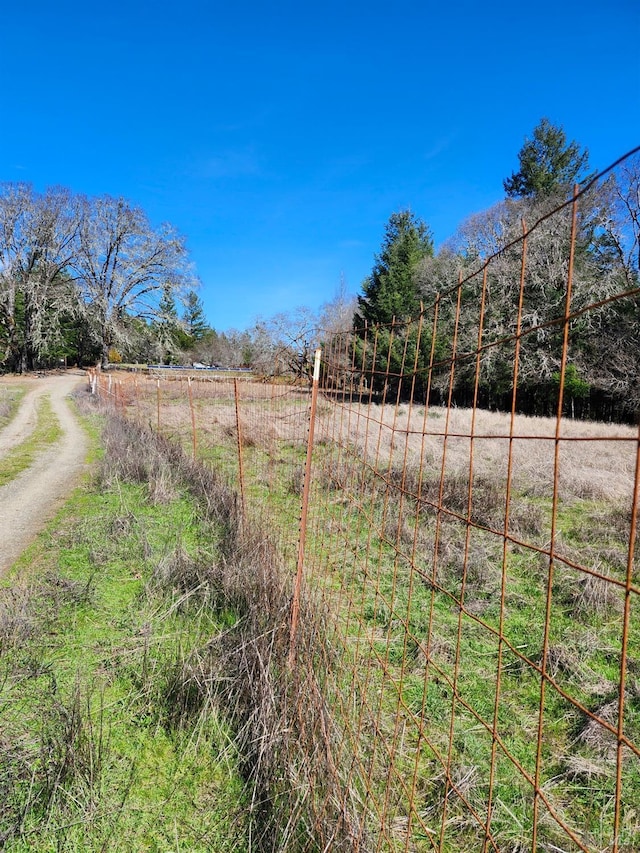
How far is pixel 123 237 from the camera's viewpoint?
3097cm

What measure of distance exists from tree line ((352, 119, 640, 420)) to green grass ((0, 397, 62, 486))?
6174 millimetres

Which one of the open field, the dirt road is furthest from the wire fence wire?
the dirt road

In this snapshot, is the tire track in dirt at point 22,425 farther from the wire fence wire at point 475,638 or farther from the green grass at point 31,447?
the wire fence wire at point 475,638

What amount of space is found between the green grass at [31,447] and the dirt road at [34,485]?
14cm

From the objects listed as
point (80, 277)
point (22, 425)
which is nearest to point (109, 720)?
point (22, 425)

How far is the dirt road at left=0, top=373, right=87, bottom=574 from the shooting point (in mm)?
5004

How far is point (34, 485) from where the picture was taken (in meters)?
7.05

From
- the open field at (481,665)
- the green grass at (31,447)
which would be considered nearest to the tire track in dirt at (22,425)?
the green grass at (31,447)

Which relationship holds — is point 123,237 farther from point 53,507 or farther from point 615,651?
point 615,651

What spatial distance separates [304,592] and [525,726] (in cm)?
142

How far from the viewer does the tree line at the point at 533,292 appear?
15077mm

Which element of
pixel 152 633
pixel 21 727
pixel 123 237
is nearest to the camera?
pixel 21 727

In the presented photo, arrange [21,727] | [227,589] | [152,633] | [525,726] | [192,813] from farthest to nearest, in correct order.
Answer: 1. [227,589]
2. [152,633]
3. [525,726]
4. [21,727]
5. [192,813]

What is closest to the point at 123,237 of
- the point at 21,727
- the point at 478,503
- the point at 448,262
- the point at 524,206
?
the point at 448,262
